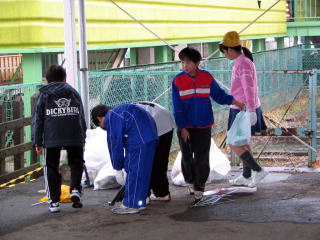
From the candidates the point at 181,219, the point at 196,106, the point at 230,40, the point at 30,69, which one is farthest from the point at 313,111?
the point at 30,69

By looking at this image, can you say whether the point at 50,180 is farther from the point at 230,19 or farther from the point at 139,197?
the point at 230,19

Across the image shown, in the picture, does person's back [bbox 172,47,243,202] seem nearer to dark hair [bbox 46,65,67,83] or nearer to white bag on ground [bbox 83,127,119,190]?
dark hair [bbox 46,65,67,83]

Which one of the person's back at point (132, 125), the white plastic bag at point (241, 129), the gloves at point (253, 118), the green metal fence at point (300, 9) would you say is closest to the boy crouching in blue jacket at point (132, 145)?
the person's back at point (132, 125)

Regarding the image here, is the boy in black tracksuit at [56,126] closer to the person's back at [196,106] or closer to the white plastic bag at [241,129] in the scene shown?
the person's back at [196,106]

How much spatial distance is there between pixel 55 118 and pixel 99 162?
2.00 m

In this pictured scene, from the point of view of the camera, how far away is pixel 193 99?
7.46 metres

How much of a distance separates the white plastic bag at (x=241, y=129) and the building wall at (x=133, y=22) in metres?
4.19

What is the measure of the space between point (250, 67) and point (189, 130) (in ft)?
3.44

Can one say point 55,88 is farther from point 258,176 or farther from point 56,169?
point 258,176

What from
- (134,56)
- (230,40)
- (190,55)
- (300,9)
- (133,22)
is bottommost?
(190,55)

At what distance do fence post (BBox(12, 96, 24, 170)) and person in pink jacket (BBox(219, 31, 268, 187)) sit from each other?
11.6 feet

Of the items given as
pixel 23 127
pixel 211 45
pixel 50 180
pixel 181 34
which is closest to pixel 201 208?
pixel 50 180

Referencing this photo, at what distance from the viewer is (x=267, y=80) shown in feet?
62.8

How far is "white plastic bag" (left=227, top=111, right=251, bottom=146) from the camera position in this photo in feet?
26.0
